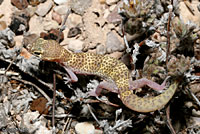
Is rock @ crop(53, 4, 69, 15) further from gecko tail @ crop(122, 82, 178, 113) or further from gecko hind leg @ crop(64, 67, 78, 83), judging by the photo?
gecko tail @ crop(122, 82, 178, 113)

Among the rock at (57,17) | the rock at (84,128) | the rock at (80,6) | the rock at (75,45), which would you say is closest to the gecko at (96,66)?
the rock at (75,45)

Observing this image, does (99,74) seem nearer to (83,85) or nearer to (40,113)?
(83,85)

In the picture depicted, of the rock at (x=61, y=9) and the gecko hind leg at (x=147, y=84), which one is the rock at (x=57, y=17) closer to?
the rock at (x=61, y=9)

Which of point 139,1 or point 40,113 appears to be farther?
point 40,113

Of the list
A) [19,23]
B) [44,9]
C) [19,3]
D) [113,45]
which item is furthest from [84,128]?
[19,3]

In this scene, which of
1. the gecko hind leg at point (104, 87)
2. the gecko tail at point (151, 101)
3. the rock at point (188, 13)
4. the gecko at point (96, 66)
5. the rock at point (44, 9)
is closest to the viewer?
the gecko tail at point (151, 101)

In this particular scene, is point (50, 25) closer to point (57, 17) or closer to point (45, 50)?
point (57, 17)

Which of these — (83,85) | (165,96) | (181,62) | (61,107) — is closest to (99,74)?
(83,85)
